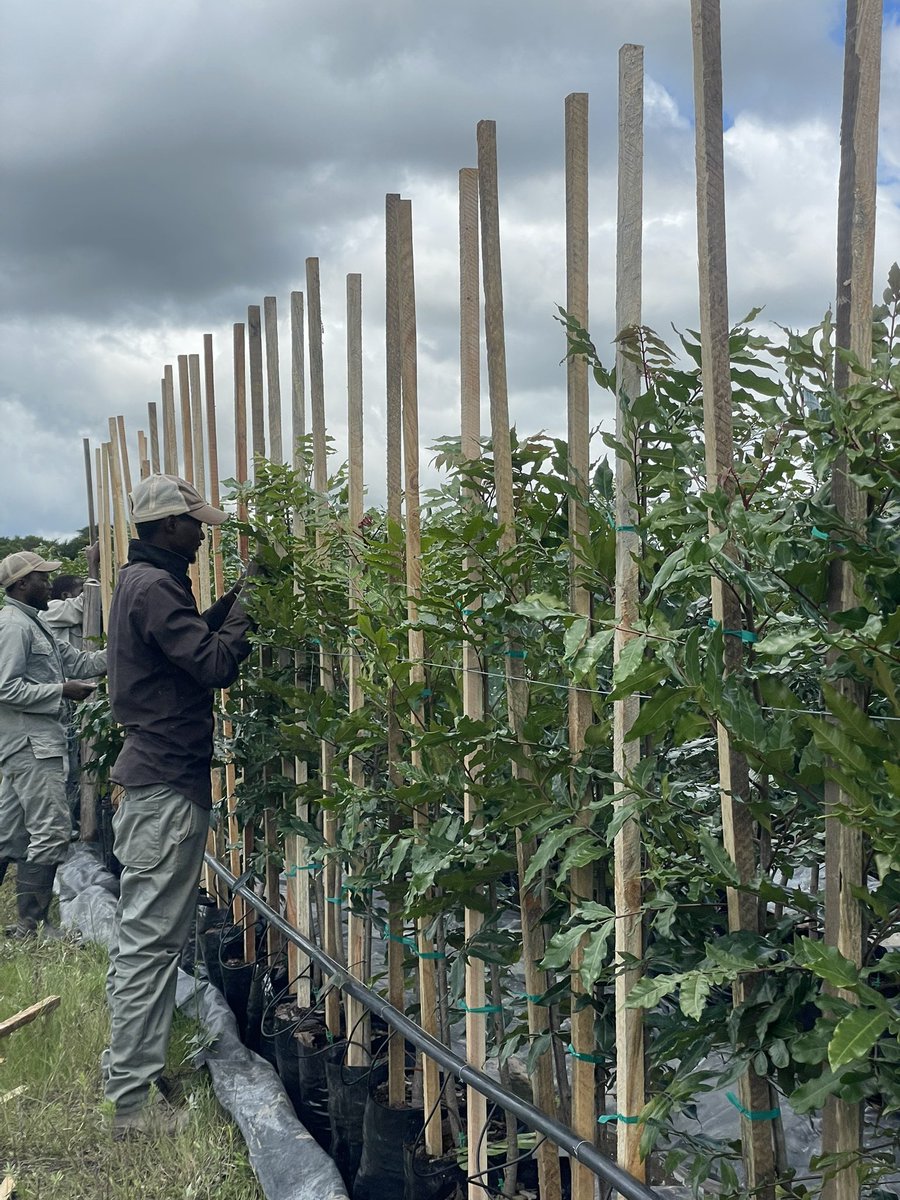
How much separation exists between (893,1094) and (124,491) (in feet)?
20.9

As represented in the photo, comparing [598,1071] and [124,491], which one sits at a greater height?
[124,491]

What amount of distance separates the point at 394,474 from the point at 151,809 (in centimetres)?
163

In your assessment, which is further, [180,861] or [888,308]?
[180,861]

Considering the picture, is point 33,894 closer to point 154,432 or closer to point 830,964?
point 154,432

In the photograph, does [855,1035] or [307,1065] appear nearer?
[855,1035]

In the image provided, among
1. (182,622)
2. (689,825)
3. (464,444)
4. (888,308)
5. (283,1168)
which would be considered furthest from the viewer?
(182,622)

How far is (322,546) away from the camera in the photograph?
402 centimetres

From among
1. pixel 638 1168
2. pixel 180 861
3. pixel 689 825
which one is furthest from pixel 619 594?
pixel 180 861

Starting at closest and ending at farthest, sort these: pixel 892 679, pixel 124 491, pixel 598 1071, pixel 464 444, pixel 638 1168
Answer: pixel 892 679, pixel 638 1168, pixel 598 1071, pixel 464 444, pixel 124 491

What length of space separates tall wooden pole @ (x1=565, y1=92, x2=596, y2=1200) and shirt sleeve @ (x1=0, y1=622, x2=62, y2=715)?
4759 mm

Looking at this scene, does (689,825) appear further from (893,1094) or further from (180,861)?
(180,861)

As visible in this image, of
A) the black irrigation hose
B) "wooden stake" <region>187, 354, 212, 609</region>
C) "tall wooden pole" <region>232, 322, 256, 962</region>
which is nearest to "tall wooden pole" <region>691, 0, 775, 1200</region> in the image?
the black irrigation hose

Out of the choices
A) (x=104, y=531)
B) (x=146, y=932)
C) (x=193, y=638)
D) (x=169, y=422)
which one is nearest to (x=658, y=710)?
(x=193, y=638)

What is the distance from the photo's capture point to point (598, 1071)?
255 centimetres
